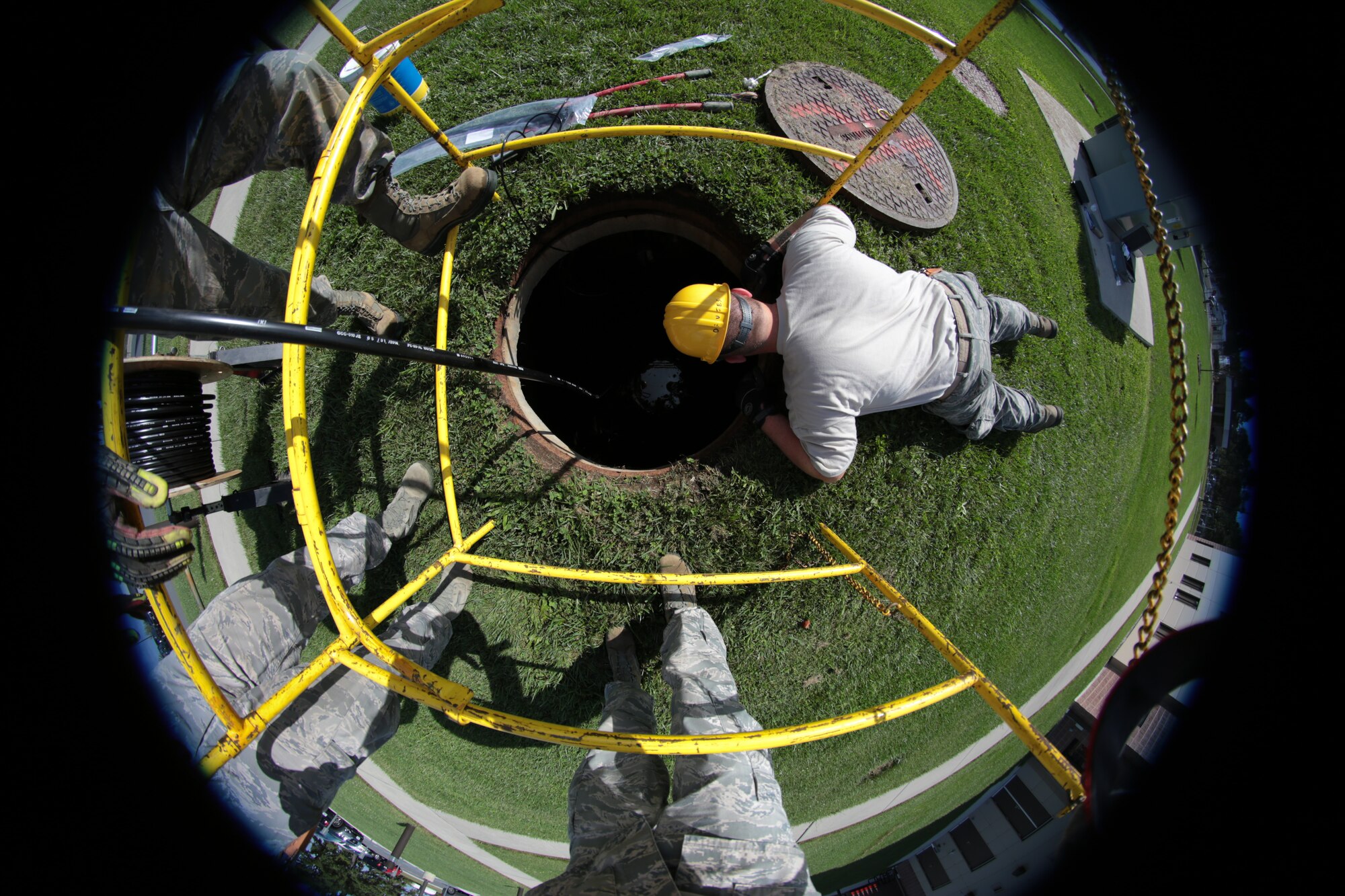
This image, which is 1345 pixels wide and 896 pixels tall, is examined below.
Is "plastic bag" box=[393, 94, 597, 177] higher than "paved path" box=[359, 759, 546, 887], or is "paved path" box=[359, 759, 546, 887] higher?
"plastic bag" box=[393, 94, 597, 177]

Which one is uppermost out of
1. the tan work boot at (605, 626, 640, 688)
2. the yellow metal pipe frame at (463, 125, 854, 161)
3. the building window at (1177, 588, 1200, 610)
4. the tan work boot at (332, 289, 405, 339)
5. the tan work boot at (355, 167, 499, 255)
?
the yellow metal pipe frame at (463, 125, 854, 161)

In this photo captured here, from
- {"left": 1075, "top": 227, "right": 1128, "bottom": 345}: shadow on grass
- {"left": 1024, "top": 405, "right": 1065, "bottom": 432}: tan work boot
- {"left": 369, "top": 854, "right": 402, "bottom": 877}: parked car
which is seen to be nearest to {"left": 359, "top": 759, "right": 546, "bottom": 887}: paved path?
{"left": 369, "top": 854, "right": 402, "bottom": 877}: parked car

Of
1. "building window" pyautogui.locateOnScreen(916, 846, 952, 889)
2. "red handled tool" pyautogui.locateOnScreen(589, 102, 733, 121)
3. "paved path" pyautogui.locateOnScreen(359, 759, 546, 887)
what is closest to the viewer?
"red handled tool" pyautogui.locateOnScreen(589, 102, 733, 121)

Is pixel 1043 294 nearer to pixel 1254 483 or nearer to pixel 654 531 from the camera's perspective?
pixel 1254 483

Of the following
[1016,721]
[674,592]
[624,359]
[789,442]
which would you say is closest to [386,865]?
[674,592]

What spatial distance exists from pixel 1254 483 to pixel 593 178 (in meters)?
4.69

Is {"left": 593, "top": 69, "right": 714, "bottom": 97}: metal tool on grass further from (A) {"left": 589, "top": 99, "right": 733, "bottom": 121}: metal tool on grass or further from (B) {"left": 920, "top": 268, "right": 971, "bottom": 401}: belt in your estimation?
(B) {"left": 920, "top": 268, "right": 971, "bottom": 401}: belt

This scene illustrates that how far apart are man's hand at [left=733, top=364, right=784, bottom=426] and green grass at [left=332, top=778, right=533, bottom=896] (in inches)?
158

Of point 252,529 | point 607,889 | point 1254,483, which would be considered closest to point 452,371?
point 252,529

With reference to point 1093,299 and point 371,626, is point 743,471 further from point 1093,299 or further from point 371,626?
point 1093,299

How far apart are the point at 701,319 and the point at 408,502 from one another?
209 cm

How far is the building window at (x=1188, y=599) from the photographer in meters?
4.38

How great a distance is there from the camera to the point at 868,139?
342 centimetres

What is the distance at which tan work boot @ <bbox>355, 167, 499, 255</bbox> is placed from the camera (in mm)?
2629
